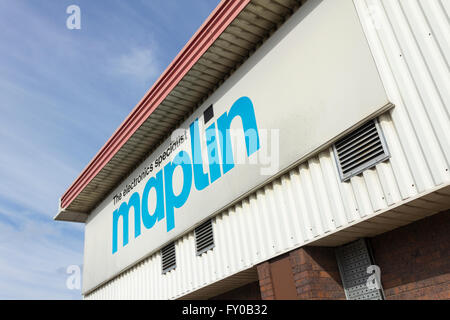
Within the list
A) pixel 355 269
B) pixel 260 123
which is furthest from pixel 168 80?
pixel 355 269

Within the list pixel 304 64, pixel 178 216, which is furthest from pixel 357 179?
pixel 178 216

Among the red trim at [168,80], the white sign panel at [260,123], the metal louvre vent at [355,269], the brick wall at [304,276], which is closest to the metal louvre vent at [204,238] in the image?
the white sign panel at [260,123]

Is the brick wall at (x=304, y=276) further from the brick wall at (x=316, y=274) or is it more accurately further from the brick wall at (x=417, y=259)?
the brick wall at (x=417, y=259)

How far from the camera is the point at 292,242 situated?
7555 millimetres

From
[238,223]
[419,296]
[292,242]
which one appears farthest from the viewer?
[238,223]

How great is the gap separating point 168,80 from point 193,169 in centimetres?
249

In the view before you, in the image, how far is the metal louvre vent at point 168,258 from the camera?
36.3 ft

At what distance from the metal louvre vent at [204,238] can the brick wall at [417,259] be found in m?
3.98

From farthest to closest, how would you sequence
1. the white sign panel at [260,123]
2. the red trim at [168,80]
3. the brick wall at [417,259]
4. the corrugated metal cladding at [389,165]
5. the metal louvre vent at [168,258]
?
the metal louvre vent at [168,258] → the red trim at [168,80] → the white sign panel at [260,123] → the brick wall at [417,259] → the corrugated metal cladding at [389,165]

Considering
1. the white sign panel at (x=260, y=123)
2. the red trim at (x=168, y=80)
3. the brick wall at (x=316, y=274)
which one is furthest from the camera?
the red trim at (x=168, y=80)

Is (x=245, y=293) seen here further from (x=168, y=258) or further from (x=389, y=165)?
(x=389, y=165)

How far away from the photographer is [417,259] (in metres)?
6.57

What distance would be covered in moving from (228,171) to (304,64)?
2.97 metres
